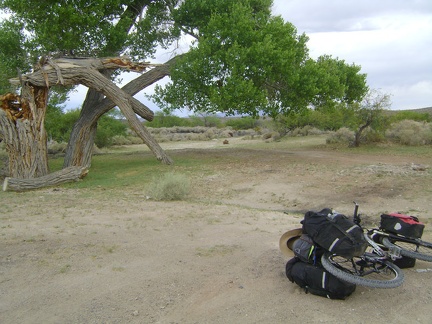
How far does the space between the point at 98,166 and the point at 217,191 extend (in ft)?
23.6

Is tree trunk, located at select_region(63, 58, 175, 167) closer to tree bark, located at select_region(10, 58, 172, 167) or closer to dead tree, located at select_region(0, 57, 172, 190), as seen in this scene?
tree bark, located at select_region(10, 58, 172, 167)

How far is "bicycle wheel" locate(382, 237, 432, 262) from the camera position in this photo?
4562mm

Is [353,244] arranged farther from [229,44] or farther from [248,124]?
[248,124]

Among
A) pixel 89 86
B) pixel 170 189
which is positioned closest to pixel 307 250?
pixel 170 189

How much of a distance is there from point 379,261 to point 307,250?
75 centimetres

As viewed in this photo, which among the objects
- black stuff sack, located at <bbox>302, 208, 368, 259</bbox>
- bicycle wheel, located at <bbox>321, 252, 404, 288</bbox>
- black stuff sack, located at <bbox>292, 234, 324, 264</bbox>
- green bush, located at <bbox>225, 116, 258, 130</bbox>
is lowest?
bicycle wheel, located at <bbox>321, 252, 404, 288</bbox>

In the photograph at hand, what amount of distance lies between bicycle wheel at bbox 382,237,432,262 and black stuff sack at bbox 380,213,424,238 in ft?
0.29

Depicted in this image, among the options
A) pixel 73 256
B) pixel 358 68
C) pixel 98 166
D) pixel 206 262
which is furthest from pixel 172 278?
pixel 358 68

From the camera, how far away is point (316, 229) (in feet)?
13.8

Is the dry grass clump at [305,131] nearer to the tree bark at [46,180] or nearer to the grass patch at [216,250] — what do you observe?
the tree bark at [46,180]

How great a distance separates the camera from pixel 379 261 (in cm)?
445

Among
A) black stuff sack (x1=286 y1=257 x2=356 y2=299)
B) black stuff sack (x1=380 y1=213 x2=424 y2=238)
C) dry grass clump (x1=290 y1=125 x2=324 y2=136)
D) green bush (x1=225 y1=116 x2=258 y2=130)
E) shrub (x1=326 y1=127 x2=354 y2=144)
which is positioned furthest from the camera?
green bush (x1=225 y1=116 x2=258 y2=130)

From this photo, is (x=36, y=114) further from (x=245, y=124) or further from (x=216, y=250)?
(x=245, y=124)

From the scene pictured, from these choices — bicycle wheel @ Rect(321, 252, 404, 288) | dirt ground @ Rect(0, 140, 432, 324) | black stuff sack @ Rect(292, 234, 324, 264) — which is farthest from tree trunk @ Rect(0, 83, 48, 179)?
bicycle wheel @ Rect(321, 252, 404, 288)
